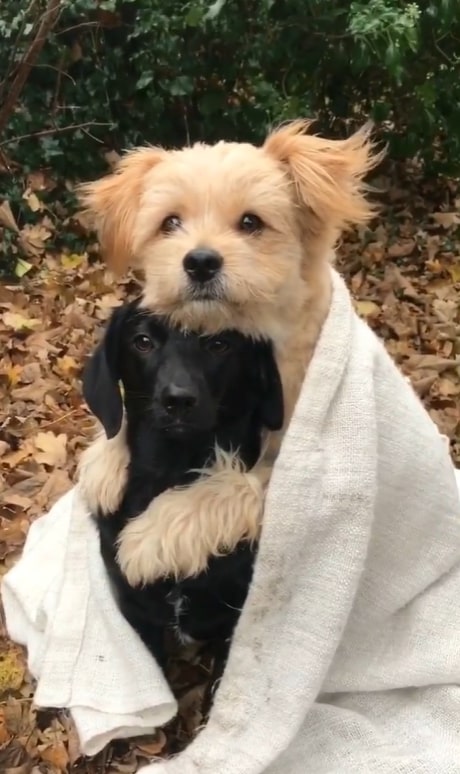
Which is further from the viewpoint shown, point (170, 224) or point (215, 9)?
point (215, 9)

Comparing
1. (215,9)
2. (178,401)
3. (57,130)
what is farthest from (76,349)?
(178,401)

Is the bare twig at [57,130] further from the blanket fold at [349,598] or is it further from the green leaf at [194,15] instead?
the blanket fold at [349,598]

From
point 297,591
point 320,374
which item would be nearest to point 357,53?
point 320,374

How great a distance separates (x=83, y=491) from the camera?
5.27 feet

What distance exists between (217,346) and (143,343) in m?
0.12

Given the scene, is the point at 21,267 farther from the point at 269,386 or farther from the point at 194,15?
the point at 269,386

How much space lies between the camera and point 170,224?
146 centimetres

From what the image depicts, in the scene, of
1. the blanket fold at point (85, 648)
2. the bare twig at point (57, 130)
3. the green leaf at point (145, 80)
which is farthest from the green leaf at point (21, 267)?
the blanket fold at point (85, 648)

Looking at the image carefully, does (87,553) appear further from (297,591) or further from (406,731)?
(406,731)

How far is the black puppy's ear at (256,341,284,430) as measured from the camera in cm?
144

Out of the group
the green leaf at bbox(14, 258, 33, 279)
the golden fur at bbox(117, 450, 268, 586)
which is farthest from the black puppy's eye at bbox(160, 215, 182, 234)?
the green leaf at bbox(14, 258, 33, 279)

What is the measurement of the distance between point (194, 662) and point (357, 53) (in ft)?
5.99

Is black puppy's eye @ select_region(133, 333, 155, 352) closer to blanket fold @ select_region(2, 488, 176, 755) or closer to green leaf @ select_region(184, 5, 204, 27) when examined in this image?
blanket fold @ select_region(2, 488, 176, 755)

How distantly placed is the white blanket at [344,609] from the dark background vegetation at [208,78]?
58.5 inches
